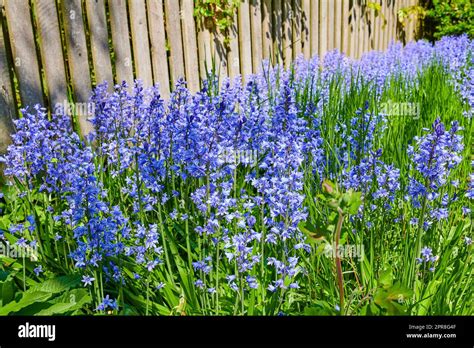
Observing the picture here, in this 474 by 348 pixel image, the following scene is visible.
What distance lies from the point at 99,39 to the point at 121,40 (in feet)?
0.79

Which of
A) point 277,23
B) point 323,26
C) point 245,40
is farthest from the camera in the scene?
point 323,26

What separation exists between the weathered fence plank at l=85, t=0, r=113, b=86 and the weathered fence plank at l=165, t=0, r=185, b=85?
750mm

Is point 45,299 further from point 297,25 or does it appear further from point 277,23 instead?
point 297,25

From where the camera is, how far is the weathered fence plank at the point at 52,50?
3727 millimetres

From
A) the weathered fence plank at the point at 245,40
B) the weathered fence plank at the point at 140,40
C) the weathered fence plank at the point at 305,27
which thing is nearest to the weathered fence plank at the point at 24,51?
the weathered fence plank at the point at 140,40

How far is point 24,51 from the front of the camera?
3623 mm

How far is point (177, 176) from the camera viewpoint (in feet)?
10.3

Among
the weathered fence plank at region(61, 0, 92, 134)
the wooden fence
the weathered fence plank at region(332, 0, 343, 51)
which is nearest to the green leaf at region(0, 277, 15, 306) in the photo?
the wooden fence

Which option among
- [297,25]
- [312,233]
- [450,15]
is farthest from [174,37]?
[450,15]

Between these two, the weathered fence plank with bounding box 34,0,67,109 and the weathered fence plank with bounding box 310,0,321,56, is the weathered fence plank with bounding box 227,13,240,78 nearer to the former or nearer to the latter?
the weathered fence plank with bounding box 310,0,321,56

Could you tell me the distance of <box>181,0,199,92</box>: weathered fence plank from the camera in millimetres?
4918

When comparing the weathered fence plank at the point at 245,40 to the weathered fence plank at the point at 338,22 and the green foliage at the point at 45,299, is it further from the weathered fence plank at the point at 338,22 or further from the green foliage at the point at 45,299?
the green foliage at the point at 45,299
